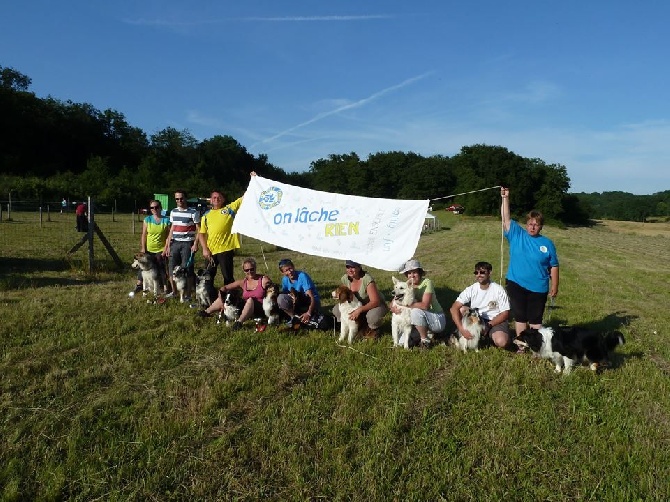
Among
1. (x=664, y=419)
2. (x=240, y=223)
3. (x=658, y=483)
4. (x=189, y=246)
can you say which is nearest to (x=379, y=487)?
(x=658, y=483)

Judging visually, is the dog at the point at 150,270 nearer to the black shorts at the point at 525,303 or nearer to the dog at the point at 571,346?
the black shorts at the point at 525,303

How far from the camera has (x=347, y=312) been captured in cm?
696

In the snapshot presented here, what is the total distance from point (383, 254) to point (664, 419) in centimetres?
414

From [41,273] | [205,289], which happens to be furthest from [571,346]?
[41,273]

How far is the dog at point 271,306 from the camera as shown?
7.46m

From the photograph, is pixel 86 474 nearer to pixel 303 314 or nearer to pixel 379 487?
pixel 379 487

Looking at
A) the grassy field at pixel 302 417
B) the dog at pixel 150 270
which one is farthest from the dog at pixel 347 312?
the dog at pixel 150 270

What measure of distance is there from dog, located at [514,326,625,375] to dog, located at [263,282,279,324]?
12.7 feet

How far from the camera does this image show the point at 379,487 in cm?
341

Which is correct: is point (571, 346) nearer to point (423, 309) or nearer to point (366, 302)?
point (423, 309)

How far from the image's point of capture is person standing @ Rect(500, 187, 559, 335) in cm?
664

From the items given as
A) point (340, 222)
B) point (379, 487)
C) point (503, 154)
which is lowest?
point (379, 487)

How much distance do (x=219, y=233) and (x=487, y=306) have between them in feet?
16.5

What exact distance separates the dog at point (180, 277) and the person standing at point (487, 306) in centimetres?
527
